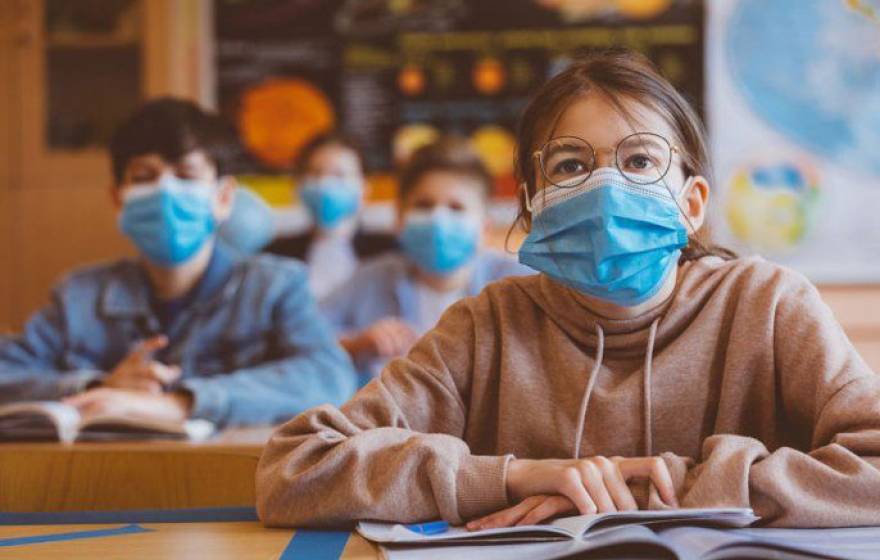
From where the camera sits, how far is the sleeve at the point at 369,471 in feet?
3.11

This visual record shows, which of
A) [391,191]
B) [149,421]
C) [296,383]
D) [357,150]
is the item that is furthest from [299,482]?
[391,191]

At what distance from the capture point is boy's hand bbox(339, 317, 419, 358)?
230cm

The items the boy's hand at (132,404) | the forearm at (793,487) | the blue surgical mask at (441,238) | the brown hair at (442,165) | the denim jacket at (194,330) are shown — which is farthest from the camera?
the brown hair at (442,165)

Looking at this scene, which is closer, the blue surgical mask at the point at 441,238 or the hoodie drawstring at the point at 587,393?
the hoodie drawstring at the point at 587,393

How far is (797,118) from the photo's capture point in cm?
393

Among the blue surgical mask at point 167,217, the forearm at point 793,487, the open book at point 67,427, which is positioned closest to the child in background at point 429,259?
the blue surgical mask at point 167,217

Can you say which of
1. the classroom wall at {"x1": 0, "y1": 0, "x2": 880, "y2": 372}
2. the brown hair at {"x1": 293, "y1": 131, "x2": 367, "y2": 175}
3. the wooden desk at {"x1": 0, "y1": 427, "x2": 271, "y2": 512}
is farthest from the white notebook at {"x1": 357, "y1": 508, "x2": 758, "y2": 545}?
the classroom wall at {"x1": 0, "y1": 0, "x2": 880, "y2": 372}

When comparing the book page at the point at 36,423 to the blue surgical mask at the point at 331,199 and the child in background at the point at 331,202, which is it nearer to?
the child in background at the point at 331,202

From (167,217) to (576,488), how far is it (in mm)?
1343

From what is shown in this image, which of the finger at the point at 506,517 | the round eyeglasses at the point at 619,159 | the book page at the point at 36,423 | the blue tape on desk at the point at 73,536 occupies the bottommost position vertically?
the book page at the point at 36,423

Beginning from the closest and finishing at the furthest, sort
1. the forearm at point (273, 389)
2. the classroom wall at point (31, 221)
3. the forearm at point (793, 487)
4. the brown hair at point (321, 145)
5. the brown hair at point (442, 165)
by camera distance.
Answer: the forearm at point (793, 487)
the forearm at point (273, 389)
the brown hair at point (442, 165)
the brown hair at point (321, 145)
the classroom wall at point (31, 221)

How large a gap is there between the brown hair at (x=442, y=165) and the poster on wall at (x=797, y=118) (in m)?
1.37

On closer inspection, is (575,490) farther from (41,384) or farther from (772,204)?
(772,204)

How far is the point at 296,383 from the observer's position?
195 centimetres
